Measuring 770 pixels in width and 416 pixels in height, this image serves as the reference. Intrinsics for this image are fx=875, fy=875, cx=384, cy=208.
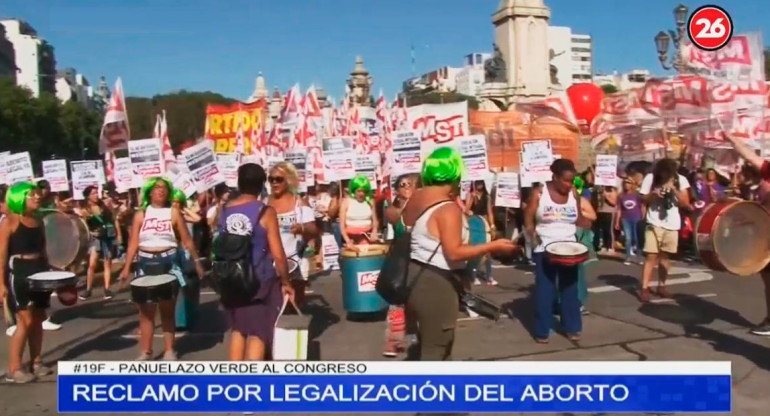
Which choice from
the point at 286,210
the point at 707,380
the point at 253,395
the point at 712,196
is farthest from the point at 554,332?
the point at 712,196

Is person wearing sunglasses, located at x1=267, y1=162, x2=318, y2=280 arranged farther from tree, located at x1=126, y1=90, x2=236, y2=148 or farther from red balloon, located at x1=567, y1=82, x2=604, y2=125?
tree, located at x1=126, y1=90, x2=236, y2=148

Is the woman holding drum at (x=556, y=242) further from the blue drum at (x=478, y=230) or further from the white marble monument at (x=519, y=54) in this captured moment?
the white marble monument at (x=519, y=54)

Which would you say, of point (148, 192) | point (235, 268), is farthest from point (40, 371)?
point (235, 268)

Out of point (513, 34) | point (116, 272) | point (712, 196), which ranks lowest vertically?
point (116, 272)

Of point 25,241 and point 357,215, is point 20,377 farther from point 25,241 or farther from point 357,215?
point 357,215

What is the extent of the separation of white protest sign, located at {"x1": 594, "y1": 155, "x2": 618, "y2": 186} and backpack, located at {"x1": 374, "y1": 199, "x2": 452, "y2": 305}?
40.5 ft

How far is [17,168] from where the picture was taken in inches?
625

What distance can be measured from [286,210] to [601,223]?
10.5 metres

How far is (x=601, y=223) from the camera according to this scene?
1734cm

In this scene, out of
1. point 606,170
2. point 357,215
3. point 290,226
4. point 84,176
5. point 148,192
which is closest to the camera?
point 148,192

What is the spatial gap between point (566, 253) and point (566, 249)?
0.28 ft

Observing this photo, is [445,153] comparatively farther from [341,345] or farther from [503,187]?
[503,187]

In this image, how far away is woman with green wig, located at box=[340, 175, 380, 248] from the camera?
1106 cm

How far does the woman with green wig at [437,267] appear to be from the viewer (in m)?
4.82
